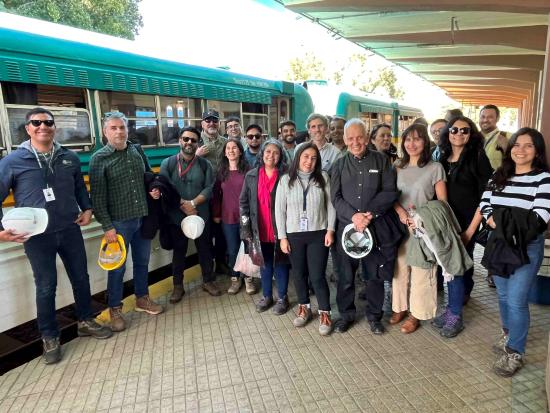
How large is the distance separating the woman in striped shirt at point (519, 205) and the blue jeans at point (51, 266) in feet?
10.7

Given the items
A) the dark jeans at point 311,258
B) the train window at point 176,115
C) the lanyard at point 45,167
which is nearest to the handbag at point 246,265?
the dark jeans at point 311,258

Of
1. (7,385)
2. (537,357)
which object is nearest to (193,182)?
(7,385)

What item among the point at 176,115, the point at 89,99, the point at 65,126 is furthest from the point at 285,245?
the point at 176,115

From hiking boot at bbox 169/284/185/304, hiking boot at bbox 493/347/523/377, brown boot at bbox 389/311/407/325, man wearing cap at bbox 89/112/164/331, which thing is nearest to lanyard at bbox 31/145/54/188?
man wearing cap at bbox 89/112/164/331

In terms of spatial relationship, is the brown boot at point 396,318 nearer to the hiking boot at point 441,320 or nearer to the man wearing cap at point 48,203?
the hiking boot at point 441,320

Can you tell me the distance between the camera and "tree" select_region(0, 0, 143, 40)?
1585 cm

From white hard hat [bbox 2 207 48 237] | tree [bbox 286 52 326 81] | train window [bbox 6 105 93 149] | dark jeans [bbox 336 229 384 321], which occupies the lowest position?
dark jeans [bbox 336 229 384 321]

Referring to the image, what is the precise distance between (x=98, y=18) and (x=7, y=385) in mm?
18969

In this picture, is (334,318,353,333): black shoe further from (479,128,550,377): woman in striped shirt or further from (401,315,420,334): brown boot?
(479,128,550,377): woman in striped shirt

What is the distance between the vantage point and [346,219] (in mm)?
3285

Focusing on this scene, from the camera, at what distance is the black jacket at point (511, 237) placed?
2590 mm

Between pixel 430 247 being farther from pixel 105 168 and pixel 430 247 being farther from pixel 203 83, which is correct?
pixel 203 83

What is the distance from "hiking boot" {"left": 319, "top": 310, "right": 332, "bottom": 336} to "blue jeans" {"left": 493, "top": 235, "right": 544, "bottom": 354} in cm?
138

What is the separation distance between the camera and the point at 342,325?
3541mm
